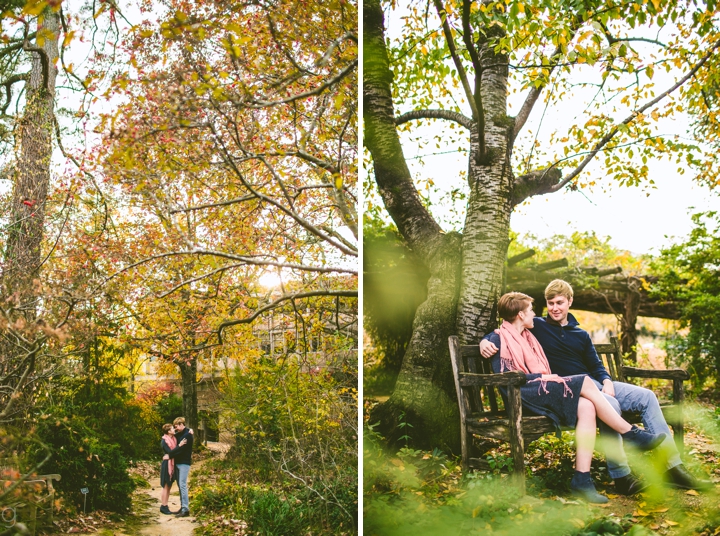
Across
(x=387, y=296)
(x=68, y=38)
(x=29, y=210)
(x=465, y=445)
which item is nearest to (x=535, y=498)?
(x=465, y=445)

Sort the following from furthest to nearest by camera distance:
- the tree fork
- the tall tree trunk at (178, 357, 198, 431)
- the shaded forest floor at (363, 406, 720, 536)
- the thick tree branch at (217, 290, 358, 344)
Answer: the thick tree branch at (217, 290, 358, 344) → the tall tree trunk at (178, 357, 198, 431) → the tree fork → the shaded forest floor at (363, 406, 720, 536)

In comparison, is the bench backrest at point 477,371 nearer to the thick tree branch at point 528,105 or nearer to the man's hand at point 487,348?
the man's hand at point 487,348

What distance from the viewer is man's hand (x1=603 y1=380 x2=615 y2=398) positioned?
1.84 meters

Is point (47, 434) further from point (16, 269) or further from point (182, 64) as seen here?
point (182, 64)

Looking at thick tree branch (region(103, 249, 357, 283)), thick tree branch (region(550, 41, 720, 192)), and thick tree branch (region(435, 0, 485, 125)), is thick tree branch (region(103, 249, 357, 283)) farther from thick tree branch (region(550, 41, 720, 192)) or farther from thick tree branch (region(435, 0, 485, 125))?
thick tree branch (region(550, 41, 720, 192))

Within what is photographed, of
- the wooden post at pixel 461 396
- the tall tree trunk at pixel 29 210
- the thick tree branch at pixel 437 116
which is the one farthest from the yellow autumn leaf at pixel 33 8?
the wooden post at pixel 461 396

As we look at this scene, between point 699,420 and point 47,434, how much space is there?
2255 mm

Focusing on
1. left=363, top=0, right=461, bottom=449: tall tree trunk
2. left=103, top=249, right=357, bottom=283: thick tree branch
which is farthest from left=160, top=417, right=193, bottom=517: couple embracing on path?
left=363, top=0, right=461, bottom=449: tall tree trunk

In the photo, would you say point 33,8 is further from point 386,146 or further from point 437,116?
point 437,116

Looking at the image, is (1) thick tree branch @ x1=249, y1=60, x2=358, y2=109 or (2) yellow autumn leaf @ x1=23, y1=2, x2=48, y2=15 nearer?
(2) yellow autumn leaf @ x1=23, y1=2, x2=48, y2=15

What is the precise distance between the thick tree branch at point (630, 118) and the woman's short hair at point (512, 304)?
17.2 inches

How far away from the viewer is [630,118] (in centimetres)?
194

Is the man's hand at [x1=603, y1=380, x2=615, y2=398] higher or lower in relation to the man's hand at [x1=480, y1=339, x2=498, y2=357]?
lower

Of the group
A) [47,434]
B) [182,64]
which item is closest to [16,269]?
[47,434]
